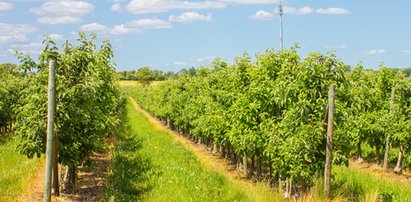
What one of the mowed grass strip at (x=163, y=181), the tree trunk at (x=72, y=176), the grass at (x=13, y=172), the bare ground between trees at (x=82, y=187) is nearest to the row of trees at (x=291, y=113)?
the mowed grass strip at (x=163, y=181)

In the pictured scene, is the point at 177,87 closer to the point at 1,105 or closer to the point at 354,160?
the point at 1,105

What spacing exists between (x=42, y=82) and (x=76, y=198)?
374 centimetres

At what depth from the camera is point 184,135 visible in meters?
37.0

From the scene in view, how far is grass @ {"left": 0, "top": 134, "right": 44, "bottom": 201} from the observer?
12131mm

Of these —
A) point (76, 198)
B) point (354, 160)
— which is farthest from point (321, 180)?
point (354, 160)

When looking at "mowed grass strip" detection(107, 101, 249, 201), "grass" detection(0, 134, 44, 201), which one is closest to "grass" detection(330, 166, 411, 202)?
"mowed grass strip" detection(107, 101, 249, 201)

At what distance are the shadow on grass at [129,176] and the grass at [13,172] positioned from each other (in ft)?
9.03

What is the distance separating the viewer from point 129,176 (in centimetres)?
1473

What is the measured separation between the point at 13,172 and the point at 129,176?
170 inches

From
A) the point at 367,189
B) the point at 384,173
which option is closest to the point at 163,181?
the point at 367,189

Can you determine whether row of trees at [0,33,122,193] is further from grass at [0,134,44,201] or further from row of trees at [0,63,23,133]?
row of trees at [0,63,23,133]

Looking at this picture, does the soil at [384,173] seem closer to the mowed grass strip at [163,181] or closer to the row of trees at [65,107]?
the mowed grass strip at [163,181]

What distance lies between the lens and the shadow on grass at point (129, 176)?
12.0 meters

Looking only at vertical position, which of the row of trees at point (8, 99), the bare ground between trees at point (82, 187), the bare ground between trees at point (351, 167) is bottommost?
the bare ground between trees at point (351, 167)
